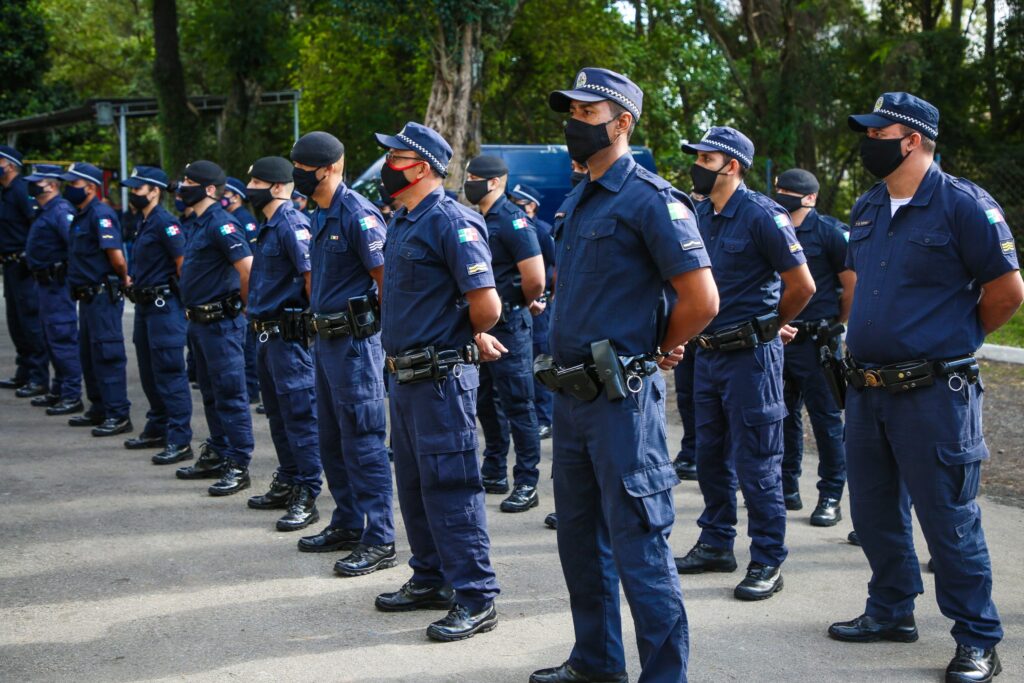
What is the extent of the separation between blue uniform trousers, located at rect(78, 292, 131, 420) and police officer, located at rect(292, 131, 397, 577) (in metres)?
3.95

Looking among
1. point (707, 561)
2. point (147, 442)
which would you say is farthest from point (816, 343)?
point (147, 442)

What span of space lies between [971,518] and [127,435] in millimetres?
7013

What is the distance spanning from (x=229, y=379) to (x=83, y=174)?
10.3 ft

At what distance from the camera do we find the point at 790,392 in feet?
22.2

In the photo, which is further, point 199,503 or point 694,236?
point 199,503

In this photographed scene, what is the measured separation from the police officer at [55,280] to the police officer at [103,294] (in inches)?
32.1

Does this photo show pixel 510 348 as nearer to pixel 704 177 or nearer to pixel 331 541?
pixel 331 541

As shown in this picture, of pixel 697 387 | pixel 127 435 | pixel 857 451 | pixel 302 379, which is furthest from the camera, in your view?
pixel 127 435

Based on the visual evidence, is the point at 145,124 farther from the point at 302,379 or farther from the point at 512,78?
the point at 302,379

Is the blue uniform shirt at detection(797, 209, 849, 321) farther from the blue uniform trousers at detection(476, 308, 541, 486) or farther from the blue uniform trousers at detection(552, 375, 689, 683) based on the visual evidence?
the blue uniform trousers at detection(552, 375, 689, 683)

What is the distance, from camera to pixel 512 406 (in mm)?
7164

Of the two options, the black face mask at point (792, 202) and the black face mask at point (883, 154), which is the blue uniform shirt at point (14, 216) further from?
the black face mask at point (883, 154)

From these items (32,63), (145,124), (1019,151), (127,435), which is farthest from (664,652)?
(145,124)

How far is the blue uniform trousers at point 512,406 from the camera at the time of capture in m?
6.99
